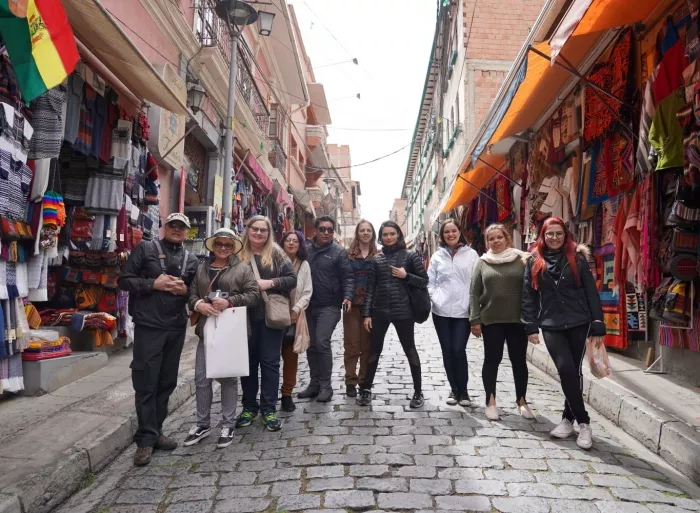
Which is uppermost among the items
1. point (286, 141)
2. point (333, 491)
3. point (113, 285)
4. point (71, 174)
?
point (286, 141)

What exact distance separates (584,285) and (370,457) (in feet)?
6.83

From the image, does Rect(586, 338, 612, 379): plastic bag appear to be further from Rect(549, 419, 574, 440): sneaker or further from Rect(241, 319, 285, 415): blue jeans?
Rect(241, 319, 285, 415): blue jeans

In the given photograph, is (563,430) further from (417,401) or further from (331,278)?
(331,278)

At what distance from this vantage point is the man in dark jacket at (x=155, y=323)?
3578mm

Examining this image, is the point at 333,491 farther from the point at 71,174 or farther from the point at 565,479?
the point at 71,174

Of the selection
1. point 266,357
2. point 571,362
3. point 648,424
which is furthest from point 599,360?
point 266,357

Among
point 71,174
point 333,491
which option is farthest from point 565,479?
point 71,174

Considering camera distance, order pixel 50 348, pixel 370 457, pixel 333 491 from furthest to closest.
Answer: pixel 50 348
pixel 370 457
pixel 333 491

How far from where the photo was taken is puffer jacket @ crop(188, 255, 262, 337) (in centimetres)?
388

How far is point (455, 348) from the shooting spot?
15.7 ft

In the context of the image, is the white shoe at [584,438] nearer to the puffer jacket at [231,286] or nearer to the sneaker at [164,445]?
the puffer jacket at [231,286]

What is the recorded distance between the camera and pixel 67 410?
4238 mm

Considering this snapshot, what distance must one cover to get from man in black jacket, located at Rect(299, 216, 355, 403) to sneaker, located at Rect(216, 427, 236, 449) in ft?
4.13

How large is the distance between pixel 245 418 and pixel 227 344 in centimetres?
85
